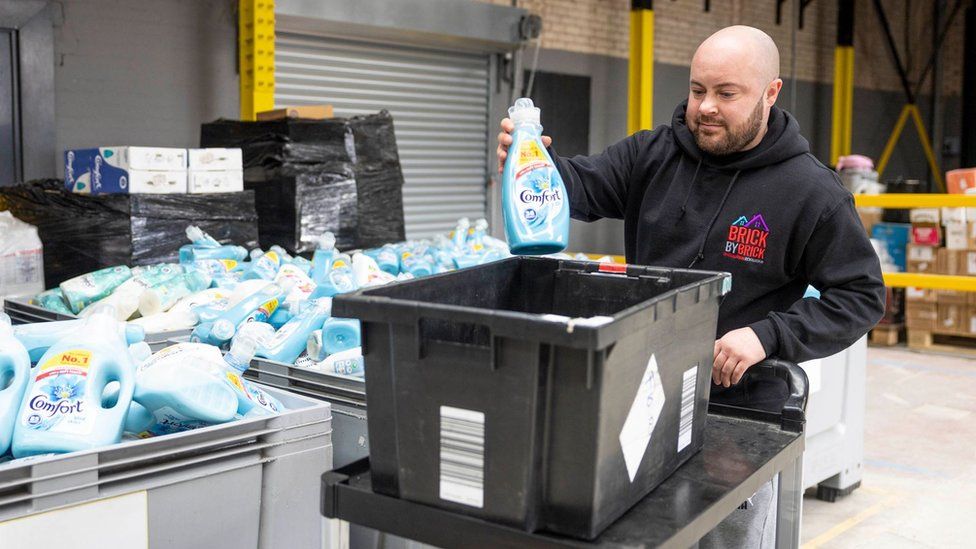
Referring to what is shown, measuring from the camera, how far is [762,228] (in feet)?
7.05

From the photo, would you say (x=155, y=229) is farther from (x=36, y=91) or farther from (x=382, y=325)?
(x=382, y=325)

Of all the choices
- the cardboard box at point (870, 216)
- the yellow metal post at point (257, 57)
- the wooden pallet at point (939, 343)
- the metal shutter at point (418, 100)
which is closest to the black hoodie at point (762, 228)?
the yellow metal post at point (257, 57)

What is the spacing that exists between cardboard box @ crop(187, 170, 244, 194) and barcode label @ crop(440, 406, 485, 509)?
3859mm

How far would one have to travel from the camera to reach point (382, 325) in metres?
1.32

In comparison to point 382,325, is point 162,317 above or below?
below

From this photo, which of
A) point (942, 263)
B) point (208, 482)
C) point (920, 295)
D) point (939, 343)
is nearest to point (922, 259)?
point (942, 263)

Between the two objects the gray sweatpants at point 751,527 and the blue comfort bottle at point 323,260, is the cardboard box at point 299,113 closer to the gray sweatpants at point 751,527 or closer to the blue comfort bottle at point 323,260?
the blue comfort bottle at point 323,260

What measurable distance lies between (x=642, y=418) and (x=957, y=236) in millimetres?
7571

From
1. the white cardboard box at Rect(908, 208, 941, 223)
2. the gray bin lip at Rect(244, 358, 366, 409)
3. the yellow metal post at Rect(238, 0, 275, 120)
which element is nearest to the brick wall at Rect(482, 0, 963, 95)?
the yellow metal post at Rect(238, 0, 275, 120)

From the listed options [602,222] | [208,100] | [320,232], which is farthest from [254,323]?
[602,222]

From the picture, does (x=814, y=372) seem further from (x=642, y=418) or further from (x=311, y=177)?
(x=311, y=177)

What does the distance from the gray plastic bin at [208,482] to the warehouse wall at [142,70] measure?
4907mm

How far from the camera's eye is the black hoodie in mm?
2021

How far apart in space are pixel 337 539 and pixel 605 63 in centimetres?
983
